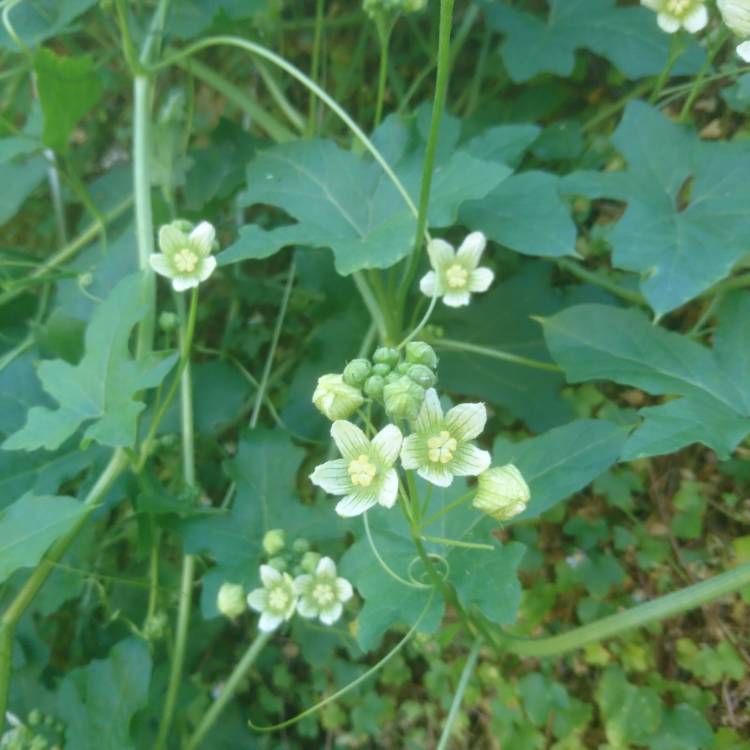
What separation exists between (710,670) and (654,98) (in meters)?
1.03

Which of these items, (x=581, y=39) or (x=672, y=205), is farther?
(x=581, y=39)

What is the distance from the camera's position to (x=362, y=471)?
38.5 inches

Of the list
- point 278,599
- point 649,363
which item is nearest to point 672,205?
point 649,363

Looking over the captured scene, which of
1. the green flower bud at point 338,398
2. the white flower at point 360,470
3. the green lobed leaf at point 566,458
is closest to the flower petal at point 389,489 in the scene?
the white flower at point 360,470

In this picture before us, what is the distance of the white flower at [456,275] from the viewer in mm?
1268

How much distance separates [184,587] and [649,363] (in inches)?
35.9

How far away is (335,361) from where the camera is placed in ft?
5.43

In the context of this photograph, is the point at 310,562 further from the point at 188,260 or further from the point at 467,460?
the point at 188,260

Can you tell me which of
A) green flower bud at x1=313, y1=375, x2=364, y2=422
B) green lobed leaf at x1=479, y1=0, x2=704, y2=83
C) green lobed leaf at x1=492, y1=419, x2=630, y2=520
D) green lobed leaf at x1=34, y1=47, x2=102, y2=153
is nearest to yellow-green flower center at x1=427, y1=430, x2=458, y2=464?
green flower bud at x1=313, y1=375, x2=364, y2=422

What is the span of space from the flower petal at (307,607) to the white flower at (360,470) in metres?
0.36

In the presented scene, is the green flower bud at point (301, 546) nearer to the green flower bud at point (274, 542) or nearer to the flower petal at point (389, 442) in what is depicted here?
the green flower bud at point (274, 542)

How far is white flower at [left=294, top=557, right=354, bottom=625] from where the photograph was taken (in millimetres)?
1280

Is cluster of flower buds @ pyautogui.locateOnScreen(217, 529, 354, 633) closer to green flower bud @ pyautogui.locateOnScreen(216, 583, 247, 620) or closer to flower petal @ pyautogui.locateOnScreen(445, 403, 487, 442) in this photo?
green flower bud @ pyautogui.locateOnScreen(216, 583, 247, 620)

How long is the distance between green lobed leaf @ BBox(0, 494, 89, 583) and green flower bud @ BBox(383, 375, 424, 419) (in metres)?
0.53
